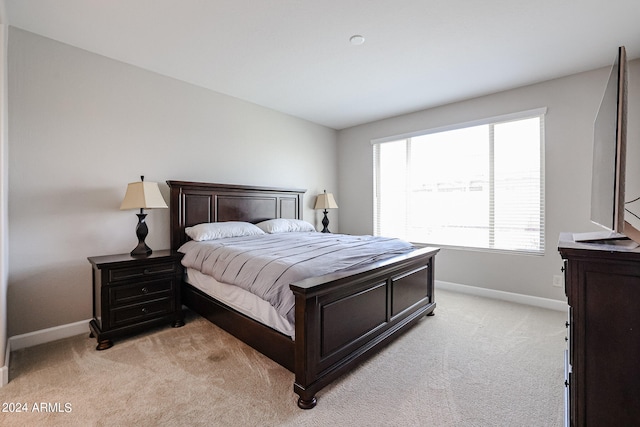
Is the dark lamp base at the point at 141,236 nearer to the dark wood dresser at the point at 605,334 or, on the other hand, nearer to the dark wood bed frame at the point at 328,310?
the dark wood bed frame at the point at 328,310

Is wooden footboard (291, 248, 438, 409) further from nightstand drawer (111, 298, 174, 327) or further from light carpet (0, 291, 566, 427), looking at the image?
nightstand drawer (111, 298, 174, 327)

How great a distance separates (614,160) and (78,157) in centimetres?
379

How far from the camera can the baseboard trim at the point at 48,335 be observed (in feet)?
7.82

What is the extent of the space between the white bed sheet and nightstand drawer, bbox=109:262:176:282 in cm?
22

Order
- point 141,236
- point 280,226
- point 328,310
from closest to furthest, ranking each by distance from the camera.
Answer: point 328,310
point 141,236
point 280,226

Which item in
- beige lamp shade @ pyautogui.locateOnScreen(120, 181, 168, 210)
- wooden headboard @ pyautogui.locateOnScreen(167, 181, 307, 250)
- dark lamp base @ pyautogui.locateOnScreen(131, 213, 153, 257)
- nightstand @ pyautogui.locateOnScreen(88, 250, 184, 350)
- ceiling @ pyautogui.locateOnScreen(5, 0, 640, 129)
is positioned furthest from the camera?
wooden headboard @ pyautogui.locateOnScreen(167, 181, 307, 250)

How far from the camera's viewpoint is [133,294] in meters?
2.52

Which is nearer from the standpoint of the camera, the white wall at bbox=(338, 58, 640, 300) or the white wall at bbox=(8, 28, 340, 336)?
the white wall at bbox=(8, 28, 340, 336)

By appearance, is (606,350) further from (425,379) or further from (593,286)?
(425,379)

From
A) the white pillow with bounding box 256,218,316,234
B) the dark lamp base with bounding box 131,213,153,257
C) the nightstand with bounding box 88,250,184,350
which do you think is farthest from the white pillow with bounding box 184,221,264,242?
the dark lamp base with bounding box 131,213,153,257

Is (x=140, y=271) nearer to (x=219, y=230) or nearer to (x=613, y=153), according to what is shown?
(x=219, y=230)

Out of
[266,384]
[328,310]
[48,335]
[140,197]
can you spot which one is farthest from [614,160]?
[48,335]

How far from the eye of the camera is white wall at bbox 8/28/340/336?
243cm

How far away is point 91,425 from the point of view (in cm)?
154
